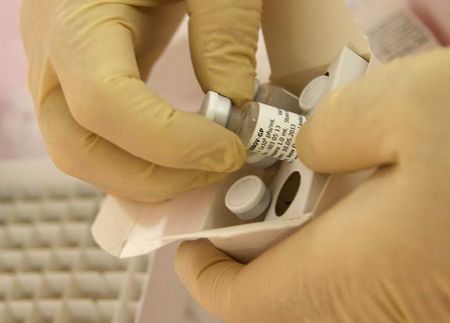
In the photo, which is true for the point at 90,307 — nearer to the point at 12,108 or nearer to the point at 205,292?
the point at 205,292

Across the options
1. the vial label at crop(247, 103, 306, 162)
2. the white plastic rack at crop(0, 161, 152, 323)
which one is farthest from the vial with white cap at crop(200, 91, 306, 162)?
the white plastic rack at crop(0, 161, 152, 323)

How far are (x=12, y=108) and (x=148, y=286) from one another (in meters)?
0.35

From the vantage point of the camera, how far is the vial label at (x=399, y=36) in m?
0.63

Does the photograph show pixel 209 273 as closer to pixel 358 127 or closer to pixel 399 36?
pixel 358 127

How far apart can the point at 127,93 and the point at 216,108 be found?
2.3 inches

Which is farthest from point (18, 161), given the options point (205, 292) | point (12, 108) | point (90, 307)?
point (205, 292)

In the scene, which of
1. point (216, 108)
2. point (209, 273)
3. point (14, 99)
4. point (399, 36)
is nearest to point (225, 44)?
point (216, 108)

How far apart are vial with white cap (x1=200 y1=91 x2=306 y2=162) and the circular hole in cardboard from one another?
0.5 inches

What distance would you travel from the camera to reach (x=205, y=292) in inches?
16.9

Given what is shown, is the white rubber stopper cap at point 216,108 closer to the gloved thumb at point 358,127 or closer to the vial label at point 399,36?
the gloved thumb at point 358,127

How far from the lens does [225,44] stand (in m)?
0.43

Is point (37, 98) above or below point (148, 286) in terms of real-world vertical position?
above

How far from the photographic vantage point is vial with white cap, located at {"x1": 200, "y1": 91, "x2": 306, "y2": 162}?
0.40 metres

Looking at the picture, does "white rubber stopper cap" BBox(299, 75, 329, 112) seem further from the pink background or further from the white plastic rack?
the pink background
